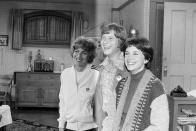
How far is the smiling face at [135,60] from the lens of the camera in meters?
1.95

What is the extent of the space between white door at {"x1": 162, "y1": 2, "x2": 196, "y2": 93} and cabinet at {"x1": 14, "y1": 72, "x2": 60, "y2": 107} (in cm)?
362

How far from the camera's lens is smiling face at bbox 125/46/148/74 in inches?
76.8

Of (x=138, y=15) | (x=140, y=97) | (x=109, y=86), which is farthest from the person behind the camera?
(x=138, y=15)

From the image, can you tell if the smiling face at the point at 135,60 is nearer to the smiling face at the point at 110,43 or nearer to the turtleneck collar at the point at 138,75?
the turtleneck collar at the point at 138,75

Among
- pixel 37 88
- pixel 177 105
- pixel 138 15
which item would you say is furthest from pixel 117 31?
pixel 37 88

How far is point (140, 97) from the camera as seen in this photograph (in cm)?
188

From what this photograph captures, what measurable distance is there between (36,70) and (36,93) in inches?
28.5

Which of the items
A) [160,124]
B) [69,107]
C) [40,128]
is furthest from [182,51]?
[160,124]

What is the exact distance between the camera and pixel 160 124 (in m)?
1.81

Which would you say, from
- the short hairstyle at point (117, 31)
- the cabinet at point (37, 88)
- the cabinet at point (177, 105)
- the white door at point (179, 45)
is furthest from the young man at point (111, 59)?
the cabinet at point (37, 88)

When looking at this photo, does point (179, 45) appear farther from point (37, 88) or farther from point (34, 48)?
point (34, 48)

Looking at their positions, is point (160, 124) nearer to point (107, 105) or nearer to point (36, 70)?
point (107, 105)

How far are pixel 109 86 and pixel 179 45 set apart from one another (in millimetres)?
4611

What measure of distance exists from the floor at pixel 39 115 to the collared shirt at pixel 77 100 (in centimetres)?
479
